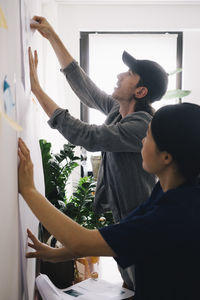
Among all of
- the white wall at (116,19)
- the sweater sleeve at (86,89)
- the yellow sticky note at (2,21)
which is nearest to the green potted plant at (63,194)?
the sweater sleeve at (86,89)

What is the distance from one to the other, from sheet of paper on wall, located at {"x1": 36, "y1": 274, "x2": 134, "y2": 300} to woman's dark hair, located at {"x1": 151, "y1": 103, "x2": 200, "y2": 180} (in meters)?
0.50

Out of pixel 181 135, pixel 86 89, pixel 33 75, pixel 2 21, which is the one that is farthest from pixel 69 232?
pixel 86 89

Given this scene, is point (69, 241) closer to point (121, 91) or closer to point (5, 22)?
point (5, 22)

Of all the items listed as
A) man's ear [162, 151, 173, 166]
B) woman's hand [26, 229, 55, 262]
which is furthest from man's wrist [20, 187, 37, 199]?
man's ear [162, 151, 173, 166]

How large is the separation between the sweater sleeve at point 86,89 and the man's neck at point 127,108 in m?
0.14

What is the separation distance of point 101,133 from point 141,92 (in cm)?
34

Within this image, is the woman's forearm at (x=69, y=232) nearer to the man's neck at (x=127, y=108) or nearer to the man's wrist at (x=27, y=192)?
the man's wrist at (x=27, y=192)

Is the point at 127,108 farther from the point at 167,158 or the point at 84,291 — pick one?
the point at 84,291

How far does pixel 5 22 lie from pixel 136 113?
770 mm

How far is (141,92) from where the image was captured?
1.42 metres

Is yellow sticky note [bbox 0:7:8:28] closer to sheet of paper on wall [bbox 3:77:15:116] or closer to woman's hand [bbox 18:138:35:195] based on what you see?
sheet of paper on wall [bbox 3:77:15:116]

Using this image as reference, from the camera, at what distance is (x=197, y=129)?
2.56 ft

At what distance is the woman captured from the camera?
0.73 metres

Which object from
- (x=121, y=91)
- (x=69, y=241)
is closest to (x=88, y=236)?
(x=69, y=241)
